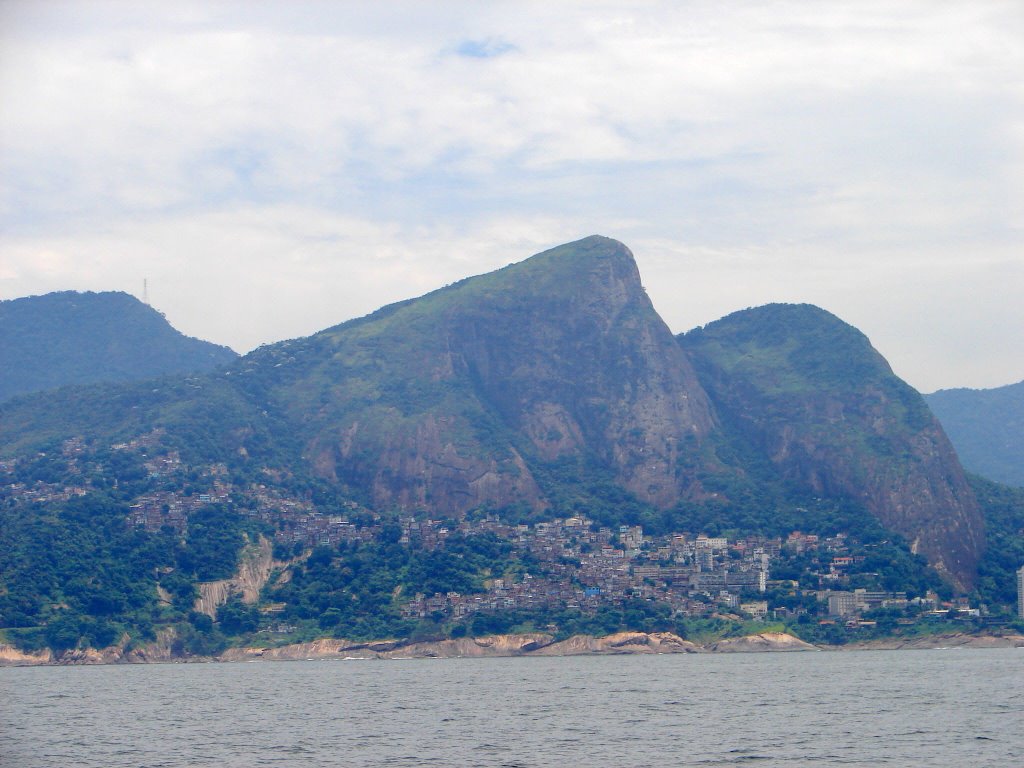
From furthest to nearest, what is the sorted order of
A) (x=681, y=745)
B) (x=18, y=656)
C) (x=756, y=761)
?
(x=18, y=656) < (x=681, y=745) < (x=756, y=761)

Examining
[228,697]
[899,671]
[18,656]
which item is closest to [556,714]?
[228,697]

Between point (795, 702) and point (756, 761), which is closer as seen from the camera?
point (756, 761)

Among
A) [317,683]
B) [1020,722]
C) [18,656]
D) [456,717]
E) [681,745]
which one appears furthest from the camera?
[18,656]

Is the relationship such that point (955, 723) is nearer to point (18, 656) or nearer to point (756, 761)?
point (756, 761)

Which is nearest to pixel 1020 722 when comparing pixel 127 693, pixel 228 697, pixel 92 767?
pixel 92 767

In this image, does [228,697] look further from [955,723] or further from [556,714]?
[955,723]

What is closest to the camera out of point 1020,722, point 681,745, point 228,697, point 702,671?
point 681,745
